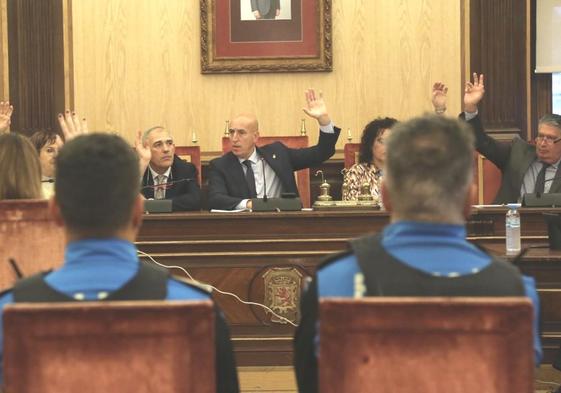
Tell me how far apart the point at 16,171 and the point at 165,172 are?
9.34 feet

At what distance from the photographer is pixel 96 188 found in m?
2.13

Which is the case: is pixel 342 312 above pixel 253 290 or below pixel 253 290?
above

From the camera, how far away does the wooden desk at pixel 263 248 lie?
5309 mm

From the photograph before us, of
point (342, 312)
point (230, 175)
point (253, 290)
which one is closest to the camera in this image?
point (342, 312)

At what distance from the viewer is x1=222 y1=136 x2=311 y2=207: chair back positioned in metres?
7.20

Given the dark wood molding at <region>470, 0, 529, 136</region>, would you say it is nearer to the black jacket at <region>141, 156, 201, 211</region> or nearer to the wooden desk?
the black jacket at <region>141, 156, 201, 211</region>

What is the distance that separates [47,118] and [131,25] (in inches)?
42.3

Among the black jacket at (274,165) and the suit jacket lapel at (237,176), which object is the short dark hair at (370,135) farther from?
the suit jacket lapel at (237,176)

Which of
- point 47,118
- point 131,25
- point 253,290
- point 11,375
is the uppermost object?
point 131,25

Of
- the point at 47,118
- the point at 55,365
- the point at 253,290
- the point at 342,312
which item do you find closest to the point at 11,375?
the point at 55,365

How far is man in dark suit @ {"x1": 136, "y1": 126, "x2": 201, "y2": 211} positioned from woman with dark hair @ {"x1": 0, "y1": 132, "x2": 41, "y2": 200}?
2561 mm

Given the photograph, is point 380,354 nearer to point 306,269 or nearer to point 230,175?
point 306,269

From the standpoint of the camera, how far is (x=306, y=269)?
5.31 meters

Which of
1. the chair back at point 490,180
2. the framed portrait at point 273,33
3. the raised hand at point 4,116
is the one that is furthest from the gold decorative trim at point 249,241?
the framed portrait at point 273,33
